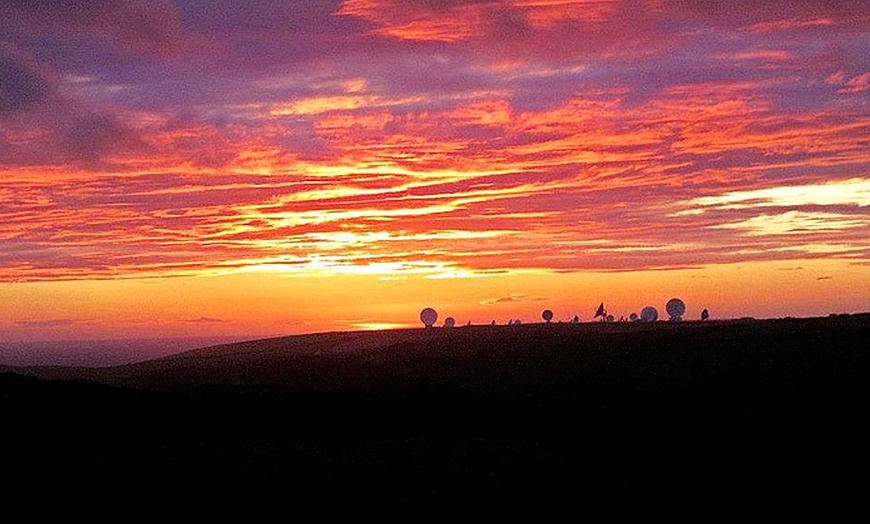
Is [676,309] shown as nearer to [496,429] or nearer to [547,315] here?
[547,315]

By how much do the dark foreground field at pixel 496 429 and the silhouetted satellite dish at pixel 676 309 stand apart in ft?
160

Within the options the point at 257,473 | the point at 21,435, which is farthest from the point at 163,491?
the point at 21,435

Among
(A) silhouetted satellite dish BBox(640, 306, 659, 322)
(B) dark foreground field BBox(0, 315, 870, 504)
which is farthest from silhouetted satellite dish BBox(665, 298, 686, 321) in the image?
(B) dark foreground field BBox(0, 315, 870, 504)

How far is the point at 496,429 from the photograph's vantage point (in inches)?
1436

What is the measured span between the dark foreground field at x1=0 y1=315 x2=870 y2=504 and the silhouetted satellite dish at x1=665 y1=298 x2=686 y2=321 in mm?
48905

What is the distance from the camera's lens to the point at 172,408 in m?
39.1

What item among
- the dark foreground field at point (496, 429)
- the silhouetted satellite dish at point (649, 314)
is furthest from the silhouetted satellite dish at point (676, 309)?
the dark foreground field at point (496, 429)

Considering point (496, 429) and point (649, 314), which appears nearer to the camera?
point (496, 429)

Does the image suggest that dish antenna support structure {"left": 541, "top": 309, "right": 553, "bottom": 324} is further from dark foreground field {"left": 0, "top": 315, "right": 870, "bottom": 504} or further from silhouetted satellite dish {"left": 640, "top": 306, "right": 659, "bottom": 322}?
dark foreground field {"left": 0, "top": 315, "right": 870, "bottom": 504}

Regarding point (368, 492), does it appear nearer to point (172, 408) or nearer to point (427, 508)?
point (427, 508)

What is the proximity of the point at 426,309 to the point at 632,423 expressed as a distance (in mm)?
83185

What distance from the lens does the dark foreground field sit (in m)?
26.9

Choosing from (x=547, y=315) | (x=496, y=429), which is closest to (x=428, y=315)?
(x=547, y=315)

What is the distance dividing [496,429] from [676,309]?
239 feet
